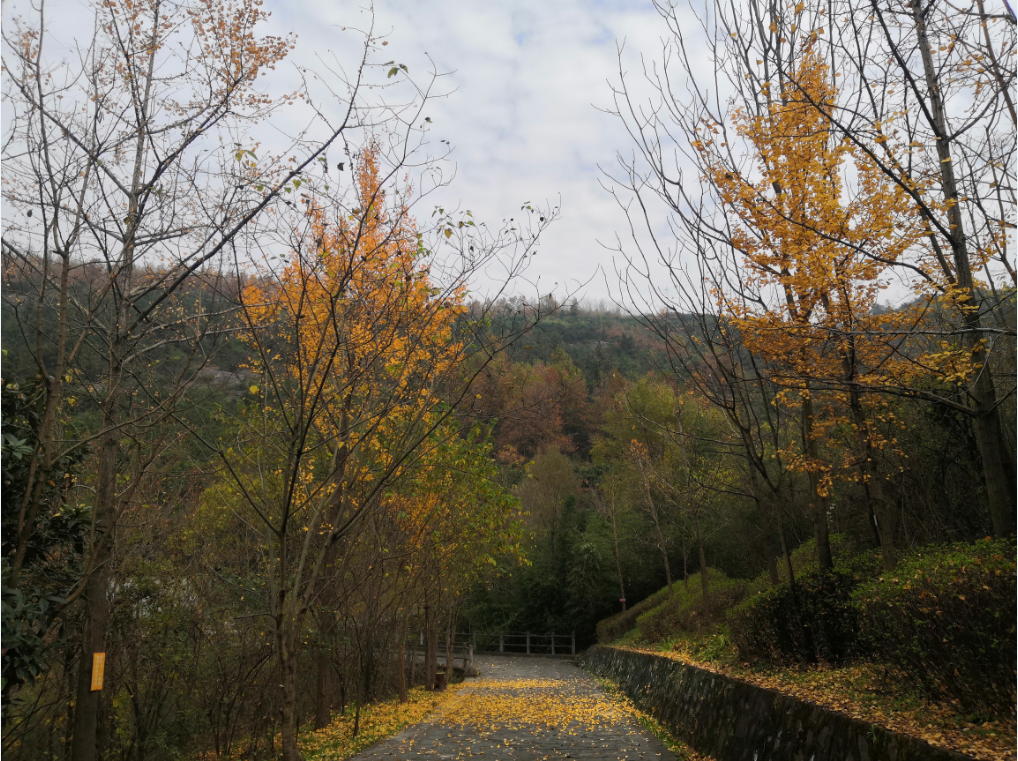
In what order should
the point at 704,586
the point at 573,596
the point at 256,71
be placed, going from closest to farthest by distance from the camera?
the point at 256,71
the point at 704,586
the point at 573,596

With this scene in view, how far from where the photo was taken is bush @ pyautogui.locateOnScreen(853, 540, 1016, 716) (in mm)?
4141

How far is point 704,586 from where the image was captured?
17672 mm

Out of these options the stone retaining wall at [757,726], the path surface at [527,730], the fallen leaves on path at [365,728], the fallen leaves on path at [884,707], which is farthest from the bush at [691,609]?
the fallen leaves on path at [884,707]

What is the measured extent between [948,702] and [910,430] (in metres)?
9.28

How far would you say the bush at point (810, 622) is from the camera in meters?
7.46

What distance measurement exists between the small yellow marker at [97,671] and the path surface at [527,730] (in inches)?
124

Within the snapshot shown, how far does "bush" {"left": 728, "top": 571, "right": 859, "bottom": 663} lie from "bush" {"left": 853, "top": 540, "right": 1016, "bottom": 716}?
172 centimetres

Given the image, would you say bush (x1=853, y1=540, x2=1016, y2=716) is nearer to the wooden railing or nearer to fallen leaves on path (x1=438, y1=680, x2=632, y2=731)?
fallen leaves on path (x1=438, y1=680, x2=632, y2=731)

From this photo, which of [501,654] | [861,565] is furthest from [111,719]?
[501,654]

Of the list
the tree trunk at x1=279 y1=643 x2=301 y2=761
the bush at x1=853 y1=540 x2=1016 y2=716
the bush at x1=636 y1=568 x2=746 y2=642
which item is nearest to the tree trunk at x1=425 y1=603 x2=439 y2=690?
the bush at x1=636 y1=568 x2=746 y2=642

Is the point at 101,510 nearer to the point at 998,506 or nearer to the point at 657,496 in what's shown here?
the point at 998,506

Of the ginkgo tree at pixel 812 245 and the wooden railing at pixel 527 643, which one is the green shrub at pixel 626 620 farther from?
the ginkgo tree at pixel 812 245

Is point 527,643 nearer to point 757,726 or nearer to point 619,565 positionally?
point 619,565

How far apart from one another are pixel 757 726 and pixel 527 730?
15.0 ft
